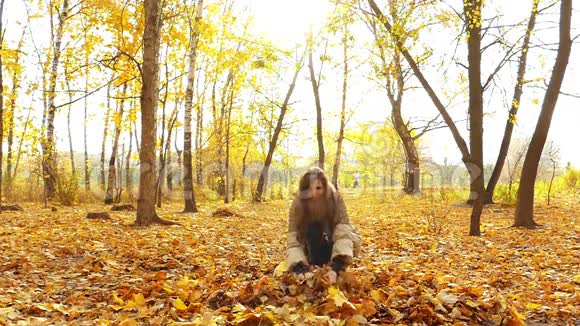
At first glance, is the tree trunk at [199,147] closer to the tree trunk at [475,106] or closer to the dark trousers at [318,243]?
the tree trunk at [475,106]

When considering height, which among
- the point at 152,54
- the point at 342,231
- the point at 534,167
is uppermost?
the point at 152,54

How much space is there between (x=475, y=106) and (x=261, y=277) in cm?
572

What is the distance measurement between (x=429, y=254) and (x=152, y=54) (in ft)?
22.6

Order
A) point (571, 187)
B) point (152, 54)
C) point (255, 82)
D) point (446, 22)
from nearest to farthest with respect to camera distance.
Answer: point (152, 54)
point (446, 22)
point (571, 187)
point (255, 82)

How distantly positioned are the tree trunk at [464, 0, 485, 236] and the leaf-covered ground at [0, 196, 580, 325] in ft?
2.80

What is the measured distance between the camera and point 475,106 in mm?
8641

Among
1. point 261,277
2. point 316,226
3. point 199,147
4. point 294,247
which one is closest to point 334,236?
point 316,226

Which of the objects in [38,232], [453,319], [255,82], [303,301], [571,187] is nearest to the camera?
[453,319]

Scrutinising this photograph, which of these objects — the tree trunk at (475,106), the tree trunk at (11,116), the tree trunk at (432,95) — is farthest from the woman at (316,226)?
the tree trunk at (11,116)

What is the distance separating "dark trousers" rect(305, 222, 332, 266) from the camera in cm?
484

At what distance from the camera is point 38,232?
Answer: 26.7ft

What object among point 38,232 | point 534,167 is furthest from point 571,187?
point 38,232

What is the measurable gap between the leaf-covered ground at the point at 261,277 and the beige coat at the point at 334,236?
275 millimetres

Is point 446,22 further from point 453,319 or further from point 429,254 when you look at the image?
point 453,319
